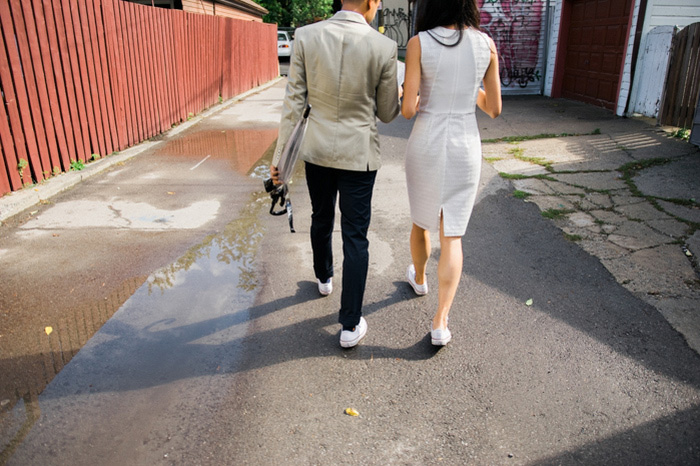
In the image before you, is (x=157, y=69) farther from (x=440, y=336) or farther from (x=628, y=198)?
(x=440, y=336)

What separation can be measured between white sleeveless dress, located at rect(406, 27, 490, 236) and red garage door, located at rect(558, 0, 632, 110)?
961 centimetres

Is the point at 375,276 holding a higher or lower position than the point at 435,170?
lower

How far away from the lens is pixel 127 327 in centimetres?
326

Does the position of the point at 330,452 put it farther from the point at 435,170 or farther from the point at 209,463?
the point at 435,170

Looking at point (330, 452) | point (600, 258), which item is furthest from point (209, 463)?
point (600, 258)

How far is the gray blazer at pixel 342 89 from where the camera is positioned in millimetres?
2580

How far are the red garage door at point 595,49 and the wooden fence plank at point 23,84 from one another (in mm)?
10391

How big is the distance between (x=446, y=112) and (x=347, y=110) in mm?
519

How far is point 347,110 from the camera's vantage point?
2.70 meters

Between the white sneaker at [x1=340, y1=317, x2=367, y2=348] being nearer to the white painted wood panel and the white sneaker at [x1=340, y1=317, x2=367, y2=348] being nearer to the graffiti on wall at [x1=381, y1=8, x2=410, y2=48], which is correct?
the white painted wood panel

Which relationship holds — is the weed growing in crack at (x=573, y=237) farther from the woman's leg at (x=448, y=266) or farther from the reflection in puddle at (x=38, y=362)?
the reflection in puddle at (x=38, y=362)

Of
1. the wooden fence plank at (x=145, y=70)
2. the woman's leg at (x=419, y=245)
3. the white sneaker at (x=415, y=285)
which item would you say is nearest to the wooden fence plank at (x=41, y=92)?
the wooden fence plank at (x=145, y=70)

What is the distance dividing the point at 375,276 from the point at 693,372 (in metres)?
2.04

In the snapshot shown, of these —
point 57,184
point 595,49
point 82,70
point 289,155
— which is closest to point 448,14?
point 289,155
